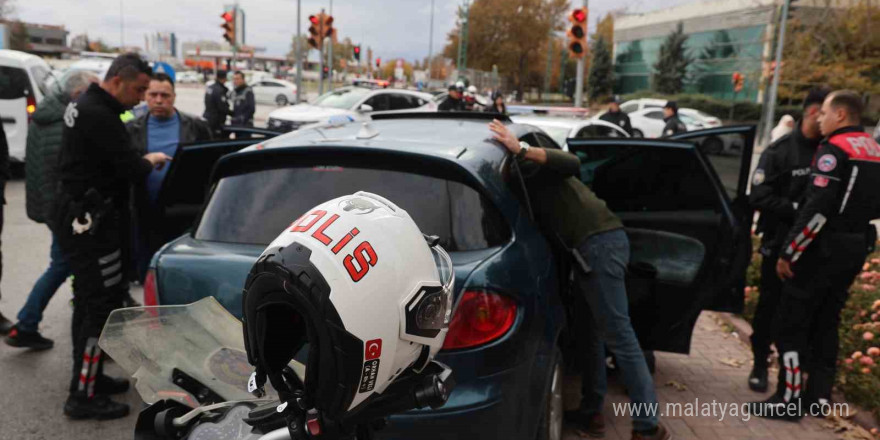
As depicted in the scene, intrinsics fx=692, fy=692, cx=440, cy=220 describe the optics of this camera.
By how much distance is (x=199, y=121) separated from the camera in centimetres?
552

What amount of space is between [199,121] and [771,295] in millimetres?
4390

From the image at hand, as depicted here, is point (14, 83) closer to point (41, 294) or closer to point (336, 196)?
point (41, 294)

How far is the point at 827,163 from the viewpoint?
3.67 m

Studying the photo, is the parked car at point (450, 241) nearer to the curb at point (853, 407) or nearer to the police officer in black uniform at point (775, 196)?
the police officer in black uniform at point (775, 196)

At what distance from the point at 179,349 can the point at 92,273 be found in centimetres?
215

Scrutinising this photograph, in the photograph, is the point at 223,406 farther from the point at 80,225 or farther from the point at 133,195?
the point at 133,195

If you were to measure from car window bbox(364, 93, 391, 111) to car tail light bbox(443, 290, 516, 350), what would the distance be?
49.6 feet

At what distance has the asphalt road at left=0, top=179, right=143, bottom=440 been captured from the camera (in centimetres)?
361

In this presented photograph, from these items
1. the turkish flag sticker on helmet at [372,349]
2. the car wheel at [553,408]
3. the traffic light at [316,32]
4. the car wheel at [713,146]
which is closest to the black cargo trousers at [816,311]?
the car wheel at [713,146]

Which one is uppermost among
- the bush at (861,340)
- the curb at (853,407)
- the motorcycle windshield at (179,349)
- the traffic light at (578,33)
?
the traffic light at (578,33)

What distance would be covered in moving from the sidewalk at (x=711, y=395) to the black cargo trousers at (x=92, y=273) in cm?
253

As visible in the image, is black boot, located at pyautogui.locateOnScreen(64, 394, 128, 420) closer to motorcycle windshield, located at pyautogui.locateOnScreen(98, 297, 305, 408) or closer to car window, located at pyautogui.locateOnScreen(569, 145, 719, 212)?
motorcycle windshield, located at pyautogui.locateOnScreen(98, 297, 305, 408)

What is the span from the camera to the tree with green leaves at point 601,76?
53969mm

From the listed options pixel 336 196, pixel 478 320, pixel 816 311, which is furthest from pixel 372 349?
pixel 816 311
